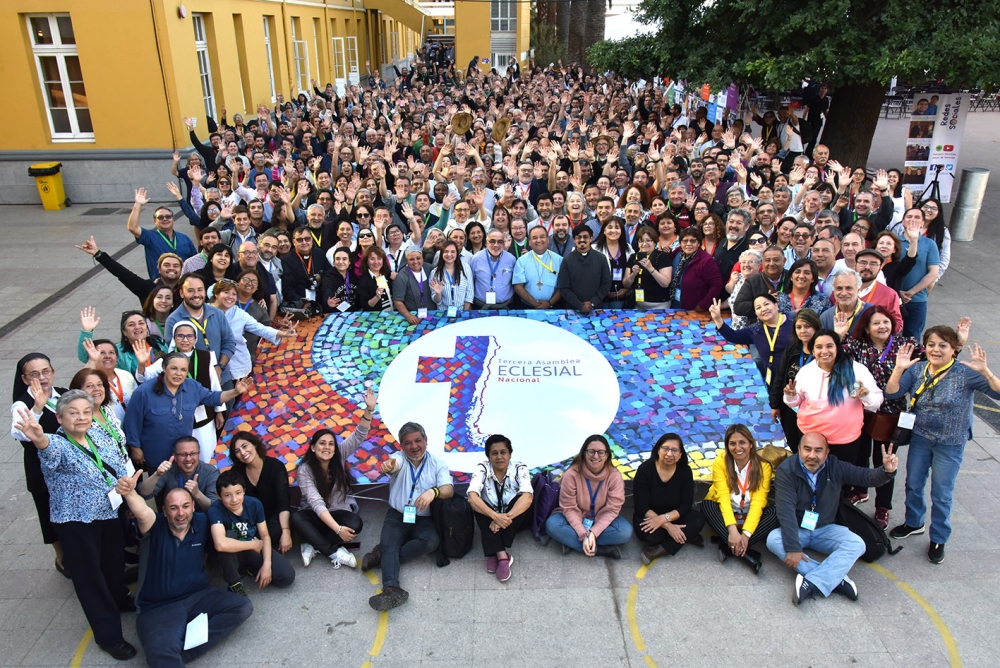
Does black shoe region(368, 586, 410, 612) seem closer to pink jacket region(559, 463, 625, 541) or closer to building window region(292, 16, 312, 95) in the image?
pink jacket region(559, 463, 625, 541)

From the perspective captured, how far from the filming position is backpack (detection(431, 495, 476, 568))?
15.3 feet

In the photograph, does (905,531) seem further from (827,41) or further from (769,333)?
(827,41)

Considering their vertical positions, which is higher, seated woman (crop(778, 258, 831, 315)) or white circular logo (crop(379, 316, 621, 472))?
seated woman (crop(778, 258, 831, 315))

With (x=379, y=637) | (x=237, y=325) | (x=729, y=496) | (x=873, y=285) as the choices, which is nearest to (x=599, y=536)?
(x=729, y=496)

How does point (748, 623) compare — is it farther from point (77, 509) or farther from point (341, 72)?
point (341, 72)

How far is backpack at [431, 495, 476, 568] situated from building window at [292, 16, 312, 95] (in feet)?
65.3

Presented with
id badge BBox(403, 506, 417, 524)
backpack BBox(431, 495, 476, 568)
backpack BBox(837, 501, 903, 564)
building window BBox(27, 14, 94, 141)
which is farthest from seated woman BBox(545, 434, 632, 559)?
building window BBox(27, 14, 94, 141)

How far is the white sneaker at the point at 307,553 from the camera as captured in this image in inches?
184

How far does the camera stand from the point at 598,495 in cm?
470

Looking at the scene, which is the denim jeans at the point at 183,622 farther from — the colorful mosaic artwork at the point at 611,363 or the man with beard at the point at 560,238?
the man with beard at the point at 560,238

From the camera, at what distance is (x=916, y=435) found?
183 inches

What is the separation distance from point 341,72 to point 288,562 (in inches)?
1043

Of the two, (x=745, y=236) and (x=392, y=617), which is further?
(x=745, y=236)

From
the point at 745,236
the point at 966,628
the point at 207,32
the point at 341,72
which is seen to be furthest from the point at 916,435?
A: the point at 341,72
